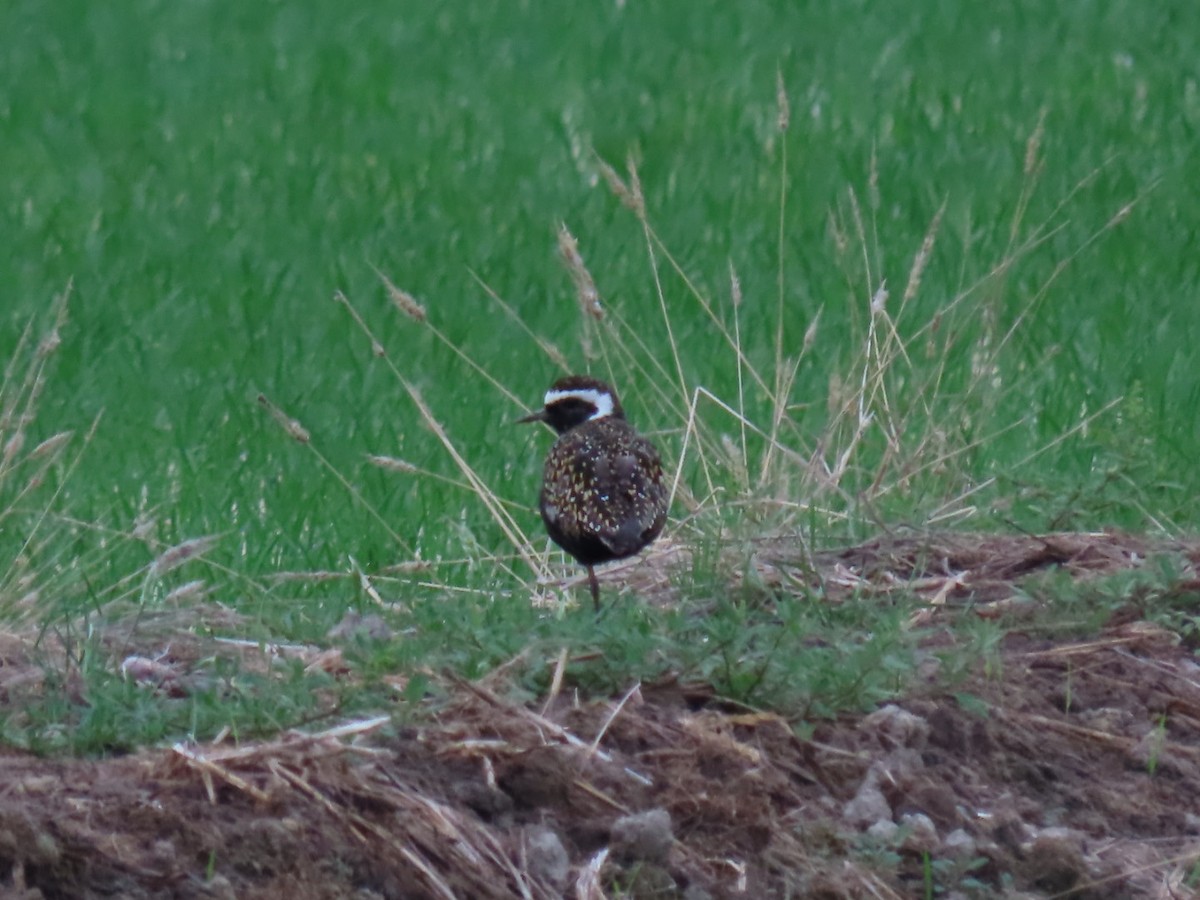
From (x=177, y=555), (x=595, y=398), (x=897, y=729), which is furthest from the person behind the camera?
(x=595, y=398)

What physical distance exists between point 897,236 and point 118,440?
4.28 m

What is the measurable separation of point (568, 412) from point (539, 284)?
4250 mm

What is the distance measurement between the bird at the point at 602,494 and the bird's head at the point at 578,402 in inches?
15.9

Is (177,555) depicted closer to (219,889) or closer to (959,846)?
(219,889)

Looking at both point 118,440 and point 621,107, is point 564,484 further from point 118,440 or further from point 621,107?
point 621,107

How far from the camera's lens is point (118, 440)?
354 inches

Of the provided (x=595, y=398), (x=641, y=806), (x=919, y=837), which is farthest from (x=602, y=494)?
(x=919, y=837)

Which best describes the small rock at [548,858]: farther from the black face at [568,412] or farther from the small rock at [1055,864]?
the black face at [568,412]

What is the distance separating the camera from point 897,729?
4.59 meters

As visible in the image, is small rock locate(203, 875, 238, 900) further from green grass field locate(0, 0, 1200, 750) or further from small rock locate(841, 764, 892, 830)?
A: small rock locate(841, 764, 892, 830)

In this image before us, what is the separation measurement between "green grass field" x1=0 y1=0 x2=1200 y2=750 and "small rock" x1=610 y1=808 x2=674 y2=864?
535 mm

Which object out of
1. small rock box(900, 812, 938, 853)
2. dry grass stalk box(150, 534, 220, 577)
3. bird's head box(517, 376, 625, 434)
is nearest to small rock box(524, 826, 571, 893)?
small rock box(900, 812, 938, 853)

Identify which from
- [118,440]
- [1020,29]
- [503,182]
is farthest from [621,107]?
[118,440]

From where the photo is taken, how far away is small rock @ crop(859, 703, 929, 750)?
15.0 ft
